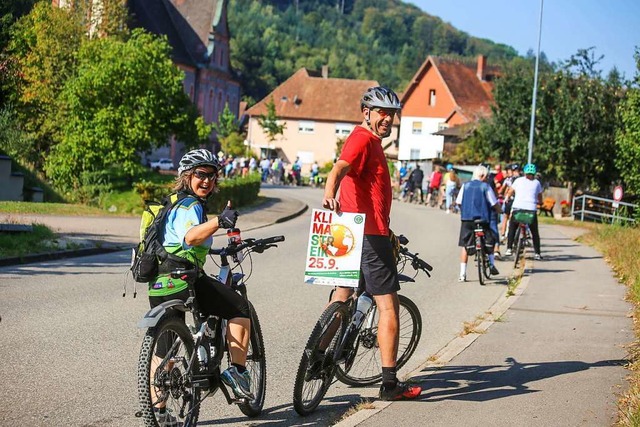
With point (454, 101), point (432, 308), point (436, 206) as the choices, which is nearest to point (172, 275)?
point (432, 308)

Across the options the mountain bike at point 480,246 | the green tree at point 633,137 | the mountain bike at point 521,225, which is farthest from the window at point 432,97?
the mountain bike at point 480,246

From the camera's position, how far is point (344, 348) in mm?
7473

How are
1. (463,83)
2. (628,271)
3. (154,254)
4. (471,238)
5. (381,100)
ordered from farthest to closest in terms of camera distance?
(463,83) < (628,271) < (471,238) < (381,100) < (154,254)

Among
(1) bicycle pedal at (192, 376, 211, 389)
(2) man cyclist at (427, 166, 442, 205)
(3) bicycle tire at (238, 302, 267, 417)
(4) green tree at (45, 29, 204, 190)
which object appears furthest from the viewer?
(2) man cyclist at (427, 166, 442, 205)

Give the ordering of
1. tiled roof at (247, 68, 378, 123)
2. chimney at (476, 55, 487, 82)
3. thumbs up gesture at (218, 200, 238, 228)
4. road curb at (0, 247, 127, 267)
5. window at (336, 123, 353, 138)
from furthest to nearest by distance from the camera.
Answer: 1. tiled roof at (247, 68, 378, 123)
2. window at (336, 123, 353, 138)
3. chimney at (476, 55, 487, 82)
4. road curb at (0, 247, 127, 267)
5. thumbs up gesture at (218, 200, 238, 228)

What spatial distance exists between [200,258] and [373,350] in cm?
230

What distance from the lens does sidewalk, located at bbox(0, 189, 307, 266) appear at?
17856mm

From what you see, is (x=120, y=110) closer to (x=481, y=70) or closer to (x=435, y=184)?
(x=435, y=184)

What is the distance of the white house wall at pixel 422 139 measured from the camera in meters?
86.2

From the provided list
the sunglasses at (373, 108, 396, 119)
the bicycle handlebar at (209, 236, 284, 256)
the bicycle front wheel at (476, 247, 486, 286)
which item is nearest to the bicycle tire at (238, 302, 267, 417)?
the bicycle handlebar at (209, 236, 284, 256)

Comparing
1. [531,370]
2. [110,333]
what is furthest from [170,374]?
[110,333]

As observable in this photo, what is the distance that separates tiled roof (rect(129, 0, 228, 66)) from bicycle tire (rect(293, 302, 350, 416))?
71807 millimetres

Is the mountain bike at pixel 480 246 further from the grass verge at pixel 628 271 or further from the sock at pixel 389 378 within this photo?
the sock at pixel 389 378

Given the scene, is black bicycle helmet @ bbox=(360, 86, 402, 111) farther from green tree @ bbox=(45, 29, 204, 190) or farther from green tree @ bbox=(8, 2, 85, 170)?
green tree @ bbox=(8, 2, 85, 170)
